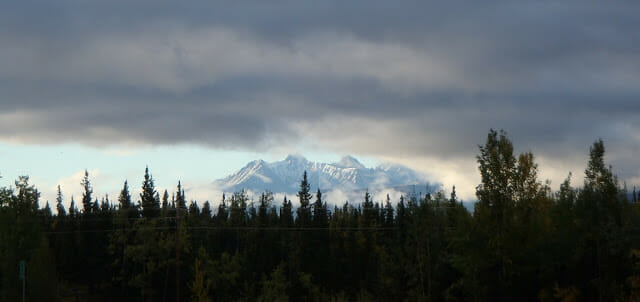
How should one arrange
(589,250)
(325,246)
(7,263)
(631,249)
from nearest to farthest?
(631,249), (589,250), (7,263), (325,246)

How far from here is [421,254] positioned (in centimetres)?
6297

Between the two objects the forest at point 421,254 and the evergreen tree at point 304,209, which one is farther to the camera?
the evergreen tree at point 304,209

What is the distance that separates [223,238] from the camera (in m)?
106

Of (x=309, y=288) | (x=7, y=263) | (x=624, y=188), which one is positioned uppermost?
(x=624, y=188)

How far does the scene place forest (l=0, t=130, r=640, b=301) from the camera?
50562 millimetres

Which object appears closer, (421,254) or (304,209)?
(421,254)

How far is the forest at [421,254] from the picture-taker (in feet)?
166

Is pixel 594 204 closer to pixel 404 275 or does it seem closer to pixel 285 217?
pixel 404 275

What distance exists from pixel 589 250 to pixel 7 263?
48242 mm

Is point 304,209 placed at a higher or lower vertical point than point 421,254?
higher

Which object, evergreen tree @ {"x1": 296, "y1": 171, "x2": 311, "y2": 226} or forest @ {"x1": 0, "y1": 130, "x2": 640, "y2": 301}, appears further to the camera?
evergreen tree @ {"x1": 296, "y1": 171, "x2": 311, "y2": 226}

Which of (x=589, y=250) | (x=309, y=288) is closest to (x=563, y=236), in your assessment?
Answer: (x=589, y=250)

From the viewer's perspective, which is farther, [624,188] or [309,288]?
[309,288]

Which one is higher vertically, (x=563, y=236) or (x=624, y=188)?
(x=624, y=188)
